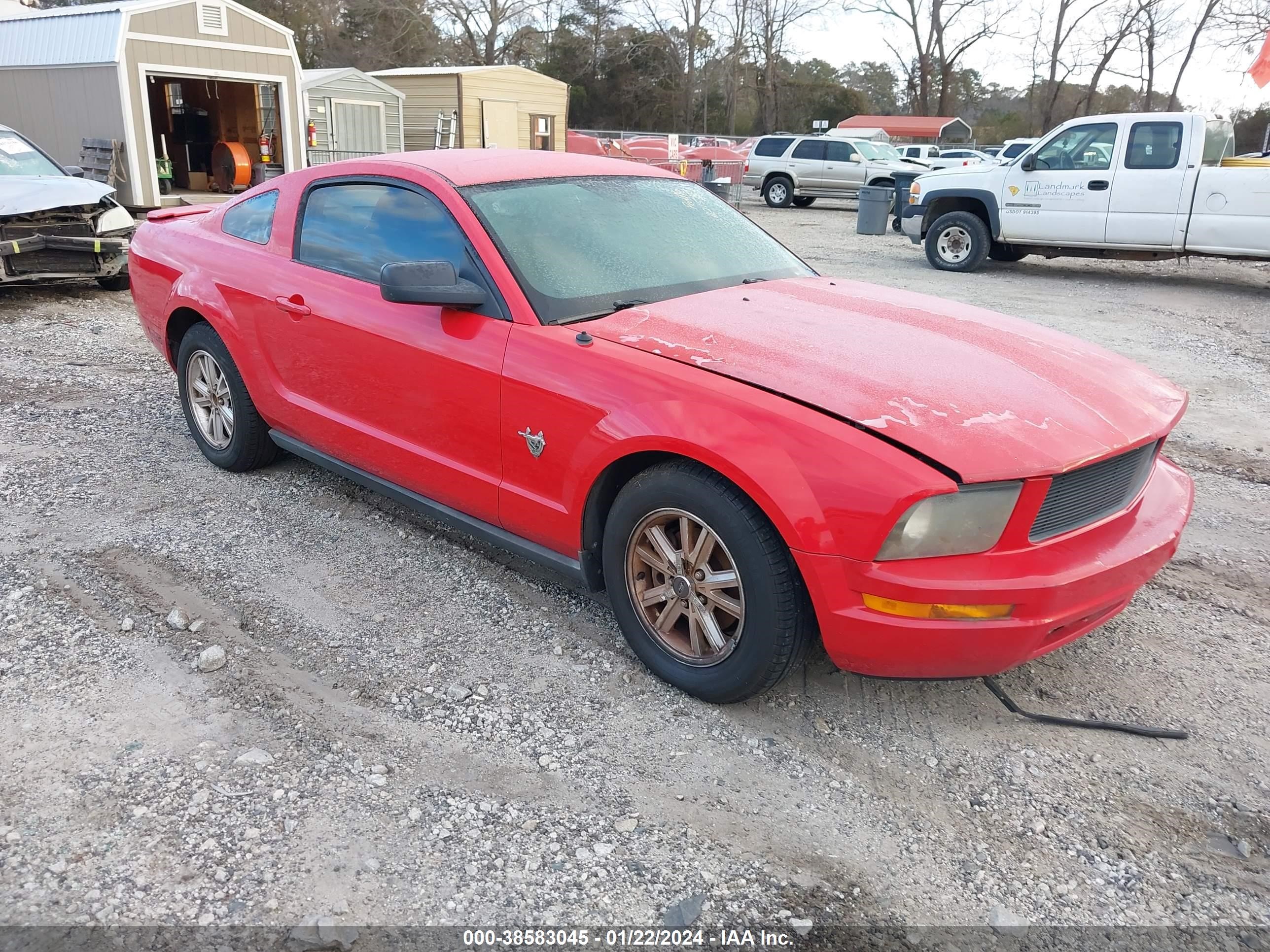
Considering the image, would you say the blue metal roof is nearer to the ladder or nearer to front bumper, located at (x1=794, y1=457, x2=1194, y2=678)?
the ladder

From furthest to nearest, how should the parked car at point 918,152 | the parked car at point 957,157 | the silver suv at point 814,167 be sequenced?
the parked car at point 918,152 → the parked car at point 957,157 → the silver suv at point 814,167

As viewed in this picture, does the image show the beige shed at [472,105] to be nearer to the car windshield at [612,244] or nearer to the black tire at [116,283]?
the black tire at [116,283]

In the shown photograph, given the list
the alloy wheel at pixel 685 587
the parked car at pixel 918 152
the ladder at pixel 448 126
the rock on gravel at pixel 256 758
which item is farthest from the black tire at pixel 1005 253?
the parked car at pixel 918 152

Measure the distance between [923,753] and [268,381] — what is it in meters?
3.17

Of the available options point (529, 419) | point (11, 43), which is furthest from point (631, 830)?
point (11, 43)

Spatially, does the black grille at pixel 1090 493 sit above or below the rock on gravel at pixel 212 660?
above

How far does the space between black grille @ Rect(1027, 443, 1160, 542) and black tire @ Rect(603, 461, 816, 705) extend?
69 centimetres

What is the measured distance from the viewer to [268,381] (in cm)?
433

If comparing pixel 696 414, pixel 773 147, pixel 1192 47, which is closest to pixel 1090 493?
pixel 696 414

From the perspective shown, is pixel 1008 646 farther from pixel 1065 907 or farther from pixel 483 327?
pixel 483 327

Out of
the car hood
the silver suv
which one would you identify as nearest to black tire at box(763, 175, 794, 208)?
the silver suv

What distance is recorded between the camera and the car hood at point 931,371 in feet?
8.59

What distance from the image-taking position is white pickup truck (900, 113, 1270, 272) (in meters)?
11.1

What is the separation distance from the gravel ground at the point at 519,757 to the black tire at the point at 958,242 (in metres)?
9.13
